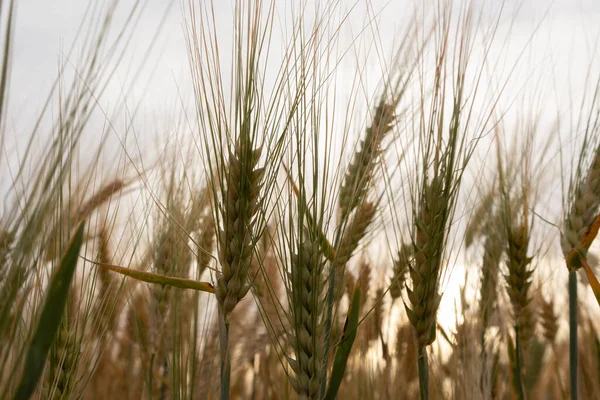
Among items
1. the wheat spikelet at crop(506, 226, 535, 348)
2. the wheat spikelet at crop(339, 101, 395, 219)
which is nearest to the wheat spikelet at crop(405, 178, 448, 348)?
the wheat spikelet at crop(339, 101, 395, 219)

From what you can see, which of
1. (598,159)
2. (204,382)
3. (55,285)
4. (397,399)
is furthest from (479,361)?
(55,285)

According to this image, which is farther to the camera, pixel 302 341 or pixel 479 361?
pixel 479 361

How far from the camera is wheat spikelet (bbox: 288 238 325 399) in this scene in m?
1.11

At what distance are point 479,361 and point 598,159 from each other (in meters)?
0.58

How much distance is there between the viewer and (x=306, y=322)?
1115 millimetres

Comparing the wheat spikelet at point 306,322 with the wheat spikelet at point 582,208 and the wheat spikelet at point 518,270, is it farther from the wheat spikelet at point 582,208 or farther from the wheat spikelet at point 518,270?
the wheat spikelet at point 518,270

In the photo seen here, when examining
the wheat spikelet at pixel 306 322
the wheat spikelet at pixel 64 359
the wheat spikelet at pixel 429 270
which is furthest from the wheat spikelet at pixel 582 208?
the wheat spikelet at pixel 64 359

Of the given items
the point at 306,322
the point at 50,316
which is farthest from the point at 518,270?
the point at 50,316

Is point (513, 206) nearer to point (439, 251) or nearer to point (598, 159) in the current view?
point (598, 159)

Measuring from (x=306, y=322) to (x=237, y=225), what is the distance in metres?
0.19

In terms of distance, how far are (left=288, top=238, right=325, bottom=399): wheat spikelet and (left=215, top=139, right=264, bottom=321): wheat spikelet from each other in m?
0.08

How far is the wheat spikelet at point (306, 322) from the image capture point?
43.6 inches

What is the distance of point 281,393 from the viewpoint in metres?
2.05

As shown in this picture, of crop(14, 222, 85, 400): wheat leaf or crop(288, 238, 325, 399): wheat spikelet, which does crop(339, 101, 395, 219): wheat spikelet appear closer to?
crop(288, 238, 325, 399): wheat spikelet
